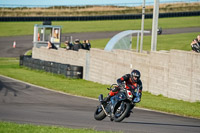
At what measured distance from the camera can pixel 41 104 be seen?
55.5ft

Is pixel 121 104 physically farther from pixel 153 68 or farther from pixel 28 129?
pixel 153 68

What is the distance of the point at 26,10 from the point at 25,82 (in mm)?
46481

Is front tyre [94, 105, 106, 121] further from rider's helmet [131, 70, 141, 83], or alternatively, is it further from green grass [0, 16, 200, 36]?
green grass [0, 16, 200, 36]

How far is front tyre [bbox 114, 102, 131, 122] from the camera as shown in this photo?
38.8ft

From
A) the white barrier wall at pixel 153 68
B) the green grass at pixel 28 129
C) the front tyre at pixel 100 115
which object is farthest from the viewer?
the white barrier wall at pixel 153 68

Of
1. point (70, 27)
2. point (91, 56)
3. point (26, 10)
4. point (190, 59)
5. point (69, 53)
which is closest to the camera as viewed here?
point (190, 59)

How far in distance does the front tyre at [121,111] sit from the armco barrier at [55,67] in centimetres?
1499

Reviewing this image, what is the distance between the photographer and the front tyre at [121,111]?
38.8 feet

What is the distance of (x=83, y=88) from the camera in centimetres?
2320

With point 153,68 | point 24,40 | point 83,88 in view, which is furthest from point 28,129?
point 24,40

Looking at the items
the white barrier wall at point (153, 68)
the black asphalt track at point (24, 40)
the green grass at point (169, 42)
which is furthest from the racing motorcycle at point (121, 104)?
the black asphalt track at point (24, 40)

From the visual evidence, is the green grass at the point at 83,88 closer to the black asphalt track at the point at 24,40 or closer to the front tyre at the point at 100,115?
the front tyre at the point at 100,115

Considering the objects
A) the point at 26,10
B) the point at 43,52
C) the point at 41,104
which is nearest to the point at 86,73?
the point at 43,52

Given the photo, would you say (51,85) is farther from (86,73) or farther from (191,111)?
(191,111)
